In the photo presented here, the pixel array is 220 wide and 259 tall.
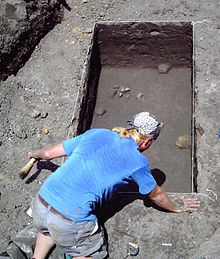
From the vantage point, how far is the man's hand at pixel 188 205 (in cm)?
329

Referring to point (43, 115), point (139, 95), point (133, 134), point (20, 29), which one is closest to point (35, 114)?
point (43, 115)

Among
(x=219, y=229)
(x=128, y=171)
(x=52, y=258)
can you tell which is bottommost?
(x=219, y=229)

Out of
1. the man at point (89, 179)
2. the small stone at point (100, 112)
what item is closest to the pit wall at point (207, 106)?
the man at point (89, 179)

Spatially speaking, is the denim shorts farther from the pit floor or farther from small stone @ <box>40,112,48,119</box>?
the pit floor

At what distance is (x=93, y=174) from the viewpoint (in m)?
2.62

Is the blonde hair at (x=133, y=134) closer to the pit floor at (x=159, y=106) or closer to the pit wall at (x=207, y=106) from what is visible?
the pit wall at (x=207, y=106)

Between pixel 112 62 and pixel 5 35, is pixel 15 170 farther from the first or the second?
pixel 112 62

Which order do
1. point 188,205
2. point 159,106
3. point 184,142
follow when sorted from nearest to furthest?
point 188,205 → point 184,142 → point 159,106

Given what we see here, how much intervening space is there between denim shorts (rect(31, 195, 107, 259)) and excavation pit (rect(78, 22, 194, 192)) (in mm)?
1969

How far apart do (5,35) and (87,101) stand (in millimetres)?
1424

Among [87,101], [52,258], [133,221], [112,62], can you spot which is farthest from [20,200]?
[112,62]

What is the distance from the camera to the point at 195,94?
4.29 metres

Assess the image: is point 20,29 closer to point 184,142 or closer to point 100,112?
point 100,112

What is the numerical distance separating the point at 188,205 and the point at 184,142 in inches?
68.6
